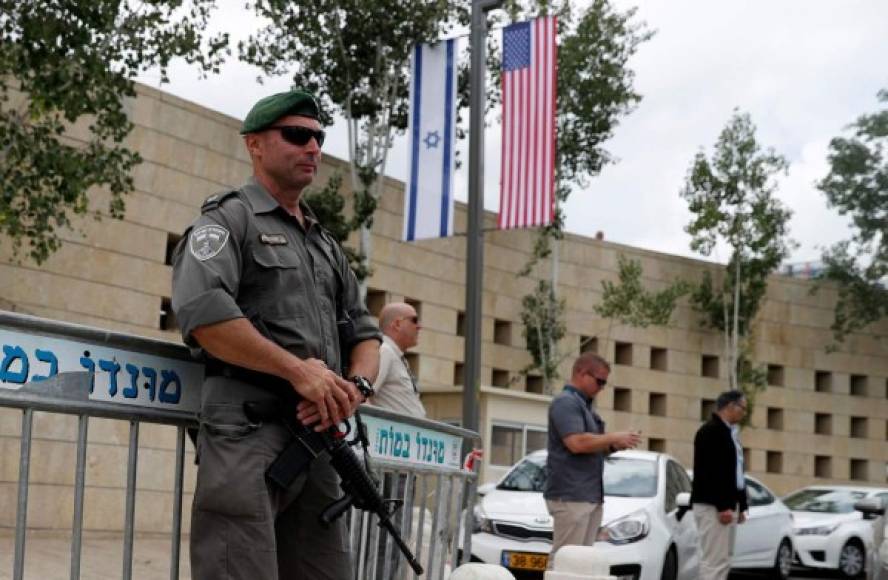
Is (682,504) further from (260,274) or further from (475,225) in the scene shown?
(260,274)

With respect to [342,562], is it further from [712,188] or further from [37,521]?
[712,188]

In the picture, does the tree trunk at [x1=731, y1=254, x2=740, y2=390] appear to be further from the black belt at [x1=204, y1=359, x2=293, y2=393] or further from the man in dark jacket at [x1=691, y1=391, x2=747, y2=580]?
the black belt at [x1=204, y1=359, x2=293, y2=393]

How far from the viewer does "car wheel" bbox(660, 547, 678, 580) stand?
11.7m

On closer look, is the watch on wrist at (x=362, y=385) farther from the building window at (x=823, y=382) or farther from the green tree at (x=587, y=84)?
the building window at (x=823, y=382)

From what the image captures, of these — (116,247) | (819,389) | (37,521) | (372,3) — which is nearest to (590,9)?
(372,3)

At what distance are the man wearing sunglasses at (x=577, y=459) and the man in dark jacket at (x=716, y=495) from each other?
5.03 feet

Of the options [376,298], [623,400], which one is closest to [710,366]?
[623,400]

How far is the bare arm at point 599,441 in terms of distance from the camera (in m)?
8.80

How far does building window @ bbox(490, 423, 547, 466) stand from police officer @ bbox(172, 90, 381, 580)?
72.4ft

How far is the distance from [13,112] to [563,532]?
746cm

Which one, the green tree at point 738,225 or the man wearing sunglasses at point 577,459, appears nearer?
the man wearing sunglasses at point 577,459

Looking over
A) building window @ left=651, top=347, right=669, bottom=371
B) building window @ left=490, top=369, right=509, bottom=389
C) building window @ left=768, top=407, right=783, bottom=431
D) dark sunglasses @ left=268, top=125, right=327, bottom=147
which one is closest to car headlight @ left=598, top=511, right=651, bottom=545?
dark sunglasses @ left=268, top=125, right=327, bottom=147

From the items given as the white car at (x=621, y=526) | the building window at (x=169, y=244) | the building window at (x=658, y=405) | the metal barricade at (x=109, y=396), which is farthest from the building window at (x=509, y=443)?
the metal barricade at (x=109, y=396)

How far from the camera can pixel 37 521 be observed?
416 centimetres
